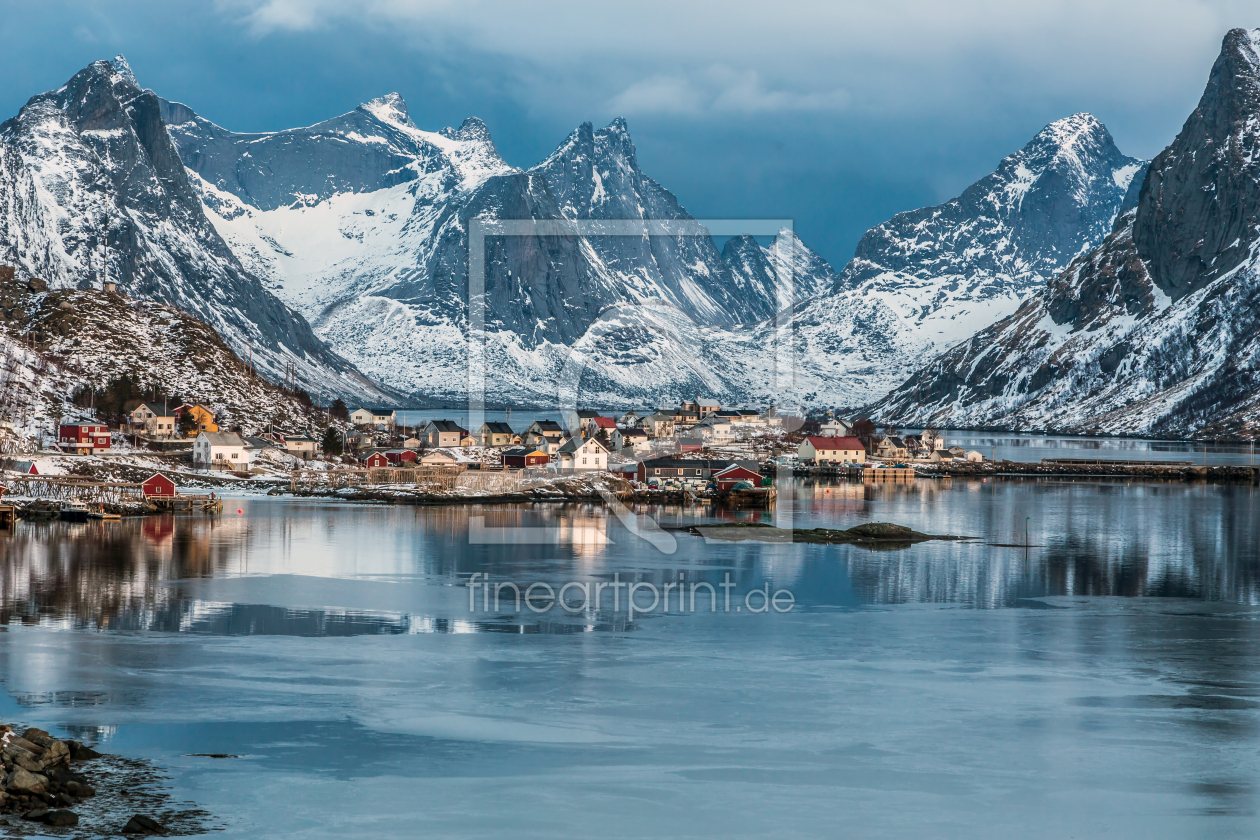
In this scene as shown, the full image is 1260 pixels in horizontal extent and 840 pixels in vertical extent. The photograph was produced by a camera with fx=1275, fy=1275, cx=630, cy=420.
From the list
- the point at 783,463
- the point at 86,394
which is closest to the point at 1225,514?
the point at 783,463

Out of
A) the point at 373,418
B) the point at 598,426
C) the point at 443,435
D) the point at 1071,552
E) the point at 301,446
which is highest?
the point at 373,418

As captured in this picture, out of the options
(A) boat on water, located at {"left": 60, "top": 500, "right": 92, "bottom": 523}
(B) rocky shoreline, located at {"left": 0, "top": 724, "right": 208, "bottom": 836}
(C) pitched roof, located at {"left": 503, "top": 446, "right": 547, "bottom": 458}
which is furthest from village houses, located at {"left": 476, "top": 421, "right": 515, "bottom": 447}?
(B) rocky shoreline, located at {"left": 0, "top": 724, "right": 208, "bottom": 836}

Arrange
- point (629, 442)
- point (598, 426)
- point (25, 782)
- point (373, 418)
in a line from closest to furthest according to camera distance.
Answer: point (25, 782)
point (629, 442)
point (598, 426)
point (373, 418)

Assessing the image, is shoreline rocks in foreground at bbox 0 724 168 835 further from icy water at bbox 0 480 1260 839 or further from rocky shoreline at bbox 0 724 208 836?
icy water at bbox 0 480 1260 839

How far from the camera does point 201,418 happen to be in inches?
4119

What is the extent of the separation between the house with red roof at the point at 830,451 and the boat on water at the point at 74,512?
262 feet

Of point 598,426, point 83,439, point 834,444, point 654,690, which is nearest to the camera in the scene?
point 654,690

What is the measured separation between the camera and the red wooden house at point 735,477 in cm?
9656

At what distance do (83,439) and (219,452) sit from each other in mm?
9559

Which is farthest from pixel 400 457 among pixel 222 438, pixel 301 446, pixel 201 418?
pixel 222 438

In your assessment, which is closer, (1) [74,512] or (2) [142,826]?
(2) [142,826]

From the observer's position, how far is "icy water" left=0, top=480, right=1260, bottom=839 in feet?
77.4

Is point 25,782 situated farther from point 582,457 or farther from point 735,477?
point 582,457

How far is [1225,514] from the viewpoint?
86.6 m
